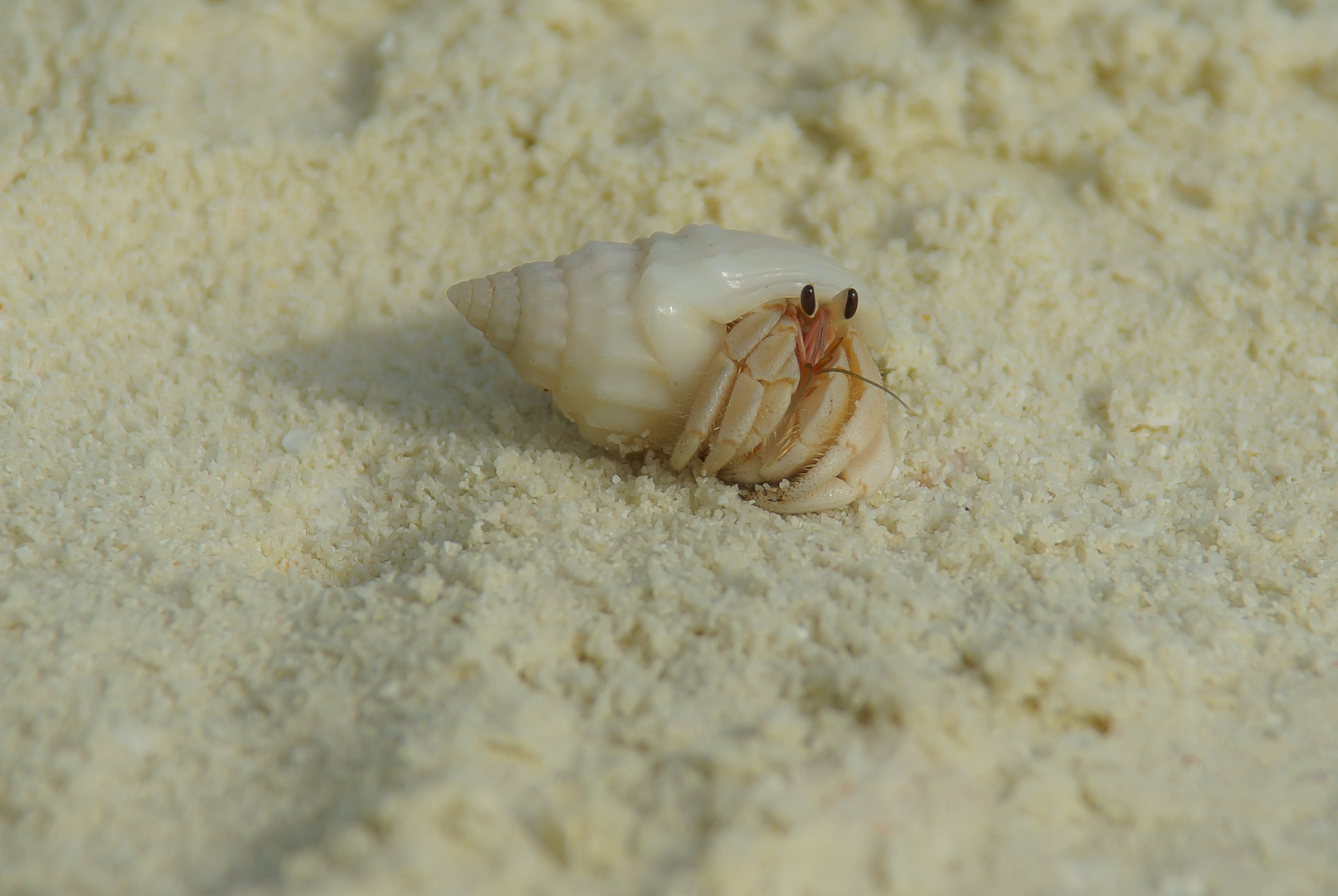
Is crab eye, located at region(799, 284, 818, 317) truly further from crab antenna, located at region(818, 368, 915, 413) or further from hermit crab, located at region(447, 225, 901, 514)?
crab antenna, located at region(818, 368, 915, 413)

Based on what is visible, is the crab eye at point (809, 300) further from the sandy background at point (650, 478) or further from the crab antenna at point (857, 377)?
the sandy background at point (650, 478)

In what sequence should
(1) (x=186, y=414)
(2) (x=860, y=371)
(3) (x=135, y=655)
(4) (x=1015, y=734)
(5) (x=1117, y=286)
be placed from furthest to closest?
1. (5) (x=1117, y=286)
2. (1) (x=186, y=414)
3. (2) (x=860, y=371)
4. (3) (x=135, y=655)
5. (4) (x=1015, y=734)

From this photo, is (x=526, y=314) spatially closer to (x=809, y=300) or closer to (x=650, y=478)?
(x=650, y=478)

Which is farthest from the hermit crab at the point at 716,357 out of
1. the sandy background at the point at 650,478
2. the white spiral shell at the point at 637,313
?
the sandy background at the point at 650,478

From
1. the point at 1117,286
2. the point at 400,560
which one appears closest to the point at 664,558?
the point at 400,560

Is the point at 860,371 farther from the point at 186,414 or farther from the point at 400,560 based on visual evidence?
the point at 186,414

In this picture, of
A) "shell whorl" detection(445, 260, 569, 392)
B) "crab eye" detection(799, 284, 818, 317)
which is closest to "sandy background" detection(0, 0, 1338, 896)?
"shell whorl" detection(445, 260, 569, 392)
